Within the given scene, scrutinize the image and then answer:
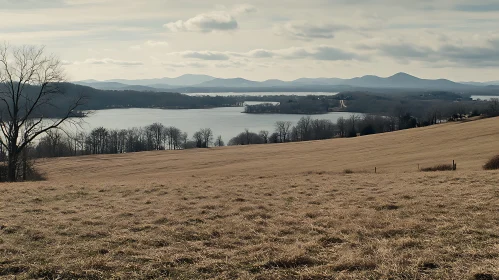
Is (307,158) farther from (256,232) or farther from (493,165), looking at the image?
(256,232)

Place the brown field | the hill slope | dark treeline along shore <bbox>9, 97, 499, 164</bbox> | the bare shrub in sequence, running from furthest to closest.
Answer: dark treeline along shore <bbox>9, 97, 499, 164</bbox>
the hill slope
the bare shrub
the brown field

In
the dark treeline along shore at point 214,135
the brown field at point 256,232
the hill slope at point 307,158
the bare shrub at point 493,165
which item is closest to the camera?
the brown field at point 256,232

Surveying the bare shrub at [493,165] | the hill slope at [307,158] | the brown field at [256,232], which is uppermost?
the brown field at [256,232]

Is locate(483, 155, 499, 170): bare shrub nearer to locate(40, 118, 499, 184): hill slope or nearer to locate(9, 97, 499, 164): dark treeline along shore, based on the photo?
locate(40, 118, 499, 184): hill slope

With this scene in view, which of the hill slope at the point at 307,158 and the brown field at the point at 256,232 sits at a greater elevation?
the brown field at the point at 256,232

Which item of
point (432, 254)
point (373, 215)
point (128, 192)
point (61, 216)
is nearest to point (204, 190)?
point (128, 192)

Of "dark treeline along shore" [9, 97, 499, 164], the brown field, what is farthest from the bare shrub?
"dark treeline along shore" [9, 97, 499, 164]

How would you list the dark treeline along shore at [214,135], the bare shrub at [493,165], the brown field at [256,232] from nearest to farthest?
the brown field at [256,232] → the bare shrub at [493,165] → the dark treeline along shore at [214,135]

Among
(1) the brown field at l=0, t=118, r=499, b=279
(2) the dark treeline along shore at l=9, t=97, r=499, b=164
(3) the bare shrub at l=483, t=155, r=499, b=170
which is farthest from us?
(2) the dark treeline along shore at l=9, t=97, r=499, b=164

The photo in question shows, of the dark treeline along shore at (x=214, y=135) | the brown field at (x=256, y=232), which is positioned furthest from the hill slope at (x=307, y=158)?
the dark treeline along shore at (x=214, y=135)

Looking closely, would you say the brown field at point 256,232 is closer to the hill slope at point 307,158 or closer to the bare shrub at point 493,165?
the bare shrub at point 493,165

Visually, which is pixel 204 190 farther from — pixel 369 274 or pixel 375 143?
pixel 375 143

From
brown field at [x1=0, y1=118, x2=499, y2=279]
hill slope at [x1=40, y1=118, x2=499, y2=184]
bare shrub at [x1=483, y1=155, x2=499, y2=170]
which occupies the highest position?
brown field at [x1=0, y1=118, x2=499, y2=279]

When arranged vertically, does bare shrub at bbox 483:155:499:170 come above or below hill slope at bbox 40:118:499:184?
above
